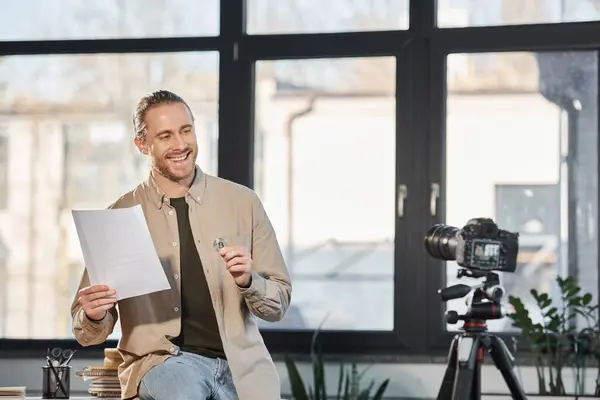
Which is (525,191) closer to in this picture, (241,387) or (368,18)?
(368,18)

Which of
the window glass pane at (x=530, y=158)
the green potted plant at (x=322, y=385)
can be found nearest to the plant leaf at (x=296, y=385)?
the green potted plant at (x=322, y=385)

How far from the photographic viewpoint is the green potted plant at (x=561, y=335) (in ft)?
13.8

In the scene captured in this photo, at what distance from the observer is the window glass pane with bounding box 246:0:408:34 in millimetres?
4715

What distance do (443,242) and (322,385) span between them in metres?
0.94

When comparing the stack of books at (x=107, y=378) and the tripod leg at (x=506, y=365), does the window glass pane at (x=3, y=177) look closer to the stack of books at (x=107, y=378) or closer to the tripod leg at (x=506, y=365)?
the stack of books at (x=107, y=378)

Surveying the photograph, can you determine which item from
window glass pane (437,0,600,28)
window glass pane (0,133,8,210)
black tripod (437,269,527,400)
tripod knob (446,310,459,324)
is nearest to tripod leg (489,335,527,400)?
black tripod (437,269,527,400)

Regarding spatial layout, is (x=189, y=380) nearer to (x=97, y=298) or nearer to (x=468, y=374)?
(x=97, y=298)

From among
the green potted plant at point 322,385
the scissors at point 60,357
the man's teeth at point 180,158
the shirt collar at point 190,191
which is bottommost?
the green potted plant at point 322,385

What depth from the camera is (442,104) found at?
4.62 metres

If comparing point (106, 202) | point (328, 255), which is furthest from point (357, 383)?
point (106, 202)

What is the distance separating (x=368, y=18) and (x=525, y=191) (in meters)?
0.97

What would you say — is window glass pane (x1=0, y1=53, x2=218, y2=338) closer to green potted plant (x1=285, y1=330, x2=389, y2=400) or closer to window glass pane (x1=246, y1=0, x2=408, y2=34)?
window glass pane (x1=246, y1=0, x2=408, y2=34)

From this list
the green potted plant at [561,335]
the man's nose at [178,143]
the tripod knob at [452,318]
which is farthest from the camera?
the green potted plant at [561,335]

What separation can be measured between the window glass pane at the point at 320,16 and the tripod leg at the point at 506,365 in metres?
1.58
